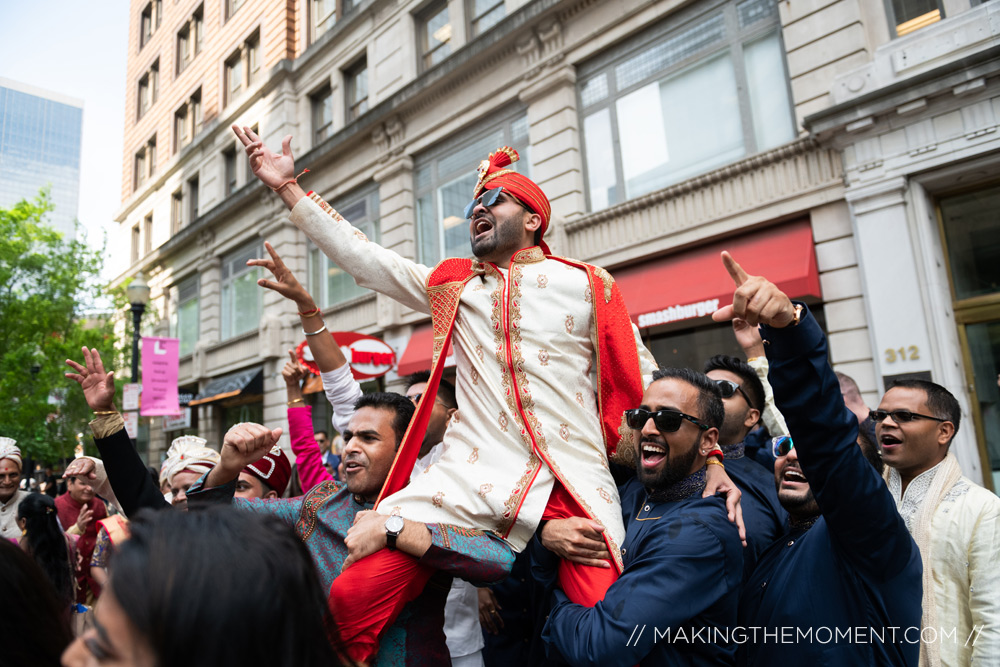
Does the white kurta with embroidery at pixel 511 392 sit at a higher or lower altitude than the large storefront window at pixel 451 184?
lower

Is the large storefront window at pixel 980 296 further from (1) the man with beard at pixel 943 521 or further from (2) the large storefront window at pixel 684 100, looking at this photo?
(1) the man with beard at pixel 943 521

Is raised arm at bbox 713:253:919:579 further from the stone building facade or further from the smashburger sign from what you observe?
the smashburger sign

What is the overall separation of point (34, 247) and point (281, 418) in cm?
1216

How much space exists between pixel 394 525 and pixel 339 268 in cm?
1320

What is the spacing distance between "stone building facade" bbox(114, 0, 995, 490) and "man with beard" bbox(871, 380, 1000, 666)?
4781 mm

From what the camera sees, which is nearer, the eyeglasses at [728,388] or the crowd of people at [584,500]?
the crowd of people at [584,500]

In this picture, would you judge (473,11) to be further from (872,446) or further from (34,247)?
(34,247)

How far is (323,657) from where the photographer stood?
42.2 inches

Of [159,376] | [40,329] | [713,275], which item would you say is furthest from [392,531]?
[40,329]

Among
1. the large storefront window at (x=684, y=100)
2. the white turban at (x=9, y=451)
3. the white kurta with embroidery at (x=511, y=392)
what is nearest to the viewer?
the white kurta with embroidery at (x=511, y=392)

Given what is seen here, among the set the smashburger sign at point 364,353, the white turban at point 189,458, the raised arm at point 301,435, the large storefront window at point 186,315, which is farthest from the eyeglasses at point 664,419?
the large storefront window at point 186,315

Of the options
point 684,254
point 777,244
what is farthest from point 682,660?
point 684,254

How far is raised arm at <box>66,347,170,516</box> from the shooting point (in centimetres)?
266

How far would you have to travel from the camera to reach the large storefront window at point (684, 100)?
8906 mm
